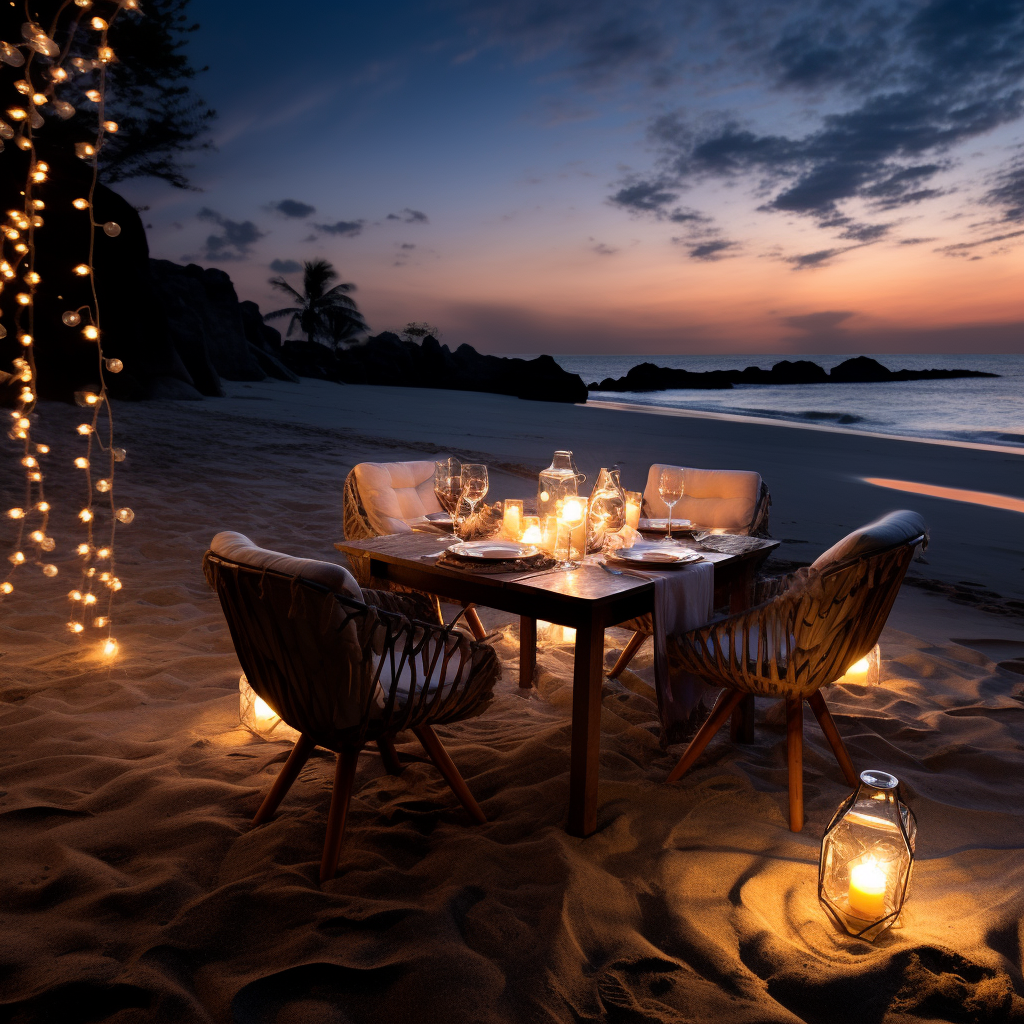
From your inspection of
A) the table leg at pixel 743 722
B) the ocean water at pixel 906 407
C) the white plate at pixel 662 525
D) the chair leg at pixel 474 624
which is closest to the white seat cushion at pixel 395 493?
the chair leg at pixel 474 624

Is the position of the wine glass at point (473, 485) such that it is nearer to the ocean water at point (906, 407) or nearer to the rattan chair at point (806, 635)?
the rattan chair at point (806, 635)

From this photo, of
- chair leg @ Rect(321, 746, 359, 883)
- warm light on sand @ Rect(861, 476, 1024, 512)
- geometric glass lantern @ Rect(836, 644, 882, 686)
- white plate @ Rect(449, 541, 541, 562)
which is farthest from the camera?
warm light on sand @ Rect(861, 476, 1024, 512)

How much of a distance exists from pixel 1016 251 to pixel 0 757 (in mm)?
19421

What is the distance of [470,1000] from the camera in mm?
1391

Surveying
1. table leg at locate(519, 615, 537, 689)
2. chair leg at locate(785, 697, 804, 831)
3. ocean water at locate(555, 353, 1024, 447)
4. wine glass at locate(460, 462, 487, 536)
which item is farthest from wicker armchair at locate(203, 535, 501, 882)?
ocean water at locate(555, 353, 1024, 447)

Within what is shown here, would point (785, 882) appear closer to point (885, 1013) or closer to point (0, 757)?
point (885, 1013)

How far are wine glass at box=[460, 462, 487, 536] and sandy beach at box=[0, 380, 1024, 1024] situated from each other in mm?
878

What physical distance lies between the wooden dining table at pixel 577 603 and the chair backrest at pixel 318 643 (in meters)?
0.22

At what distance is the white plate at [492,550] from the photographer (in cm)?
213

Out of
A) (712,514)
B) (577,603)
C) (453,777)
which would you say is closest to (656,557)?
(577,603)

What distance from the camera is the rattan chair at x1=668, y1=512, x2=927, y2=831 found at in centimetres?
187

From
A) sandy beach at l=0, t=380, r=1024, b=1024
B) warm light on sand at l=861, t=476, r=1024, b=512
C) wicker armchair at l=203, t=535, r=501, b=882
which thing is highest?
wicker armchair at l=203, t=535, r=501, b=882

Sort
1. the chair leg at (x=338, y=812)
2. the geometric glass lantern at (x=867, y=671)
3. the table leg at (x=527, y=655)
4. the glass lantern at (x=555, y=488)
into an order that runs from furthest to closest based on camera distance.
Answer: the table leg at (x=527, y=655) → the geometric glass lantern at (x=867, y=671) → the glass lantern at (x=555, y=488) → the chair leg at (x=338, y=812)

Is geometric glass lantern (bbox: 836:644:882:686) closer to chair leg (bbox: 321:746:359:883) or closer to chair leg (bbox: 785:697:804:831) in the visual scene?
chair leg (bbox: 785:697:804:831)
